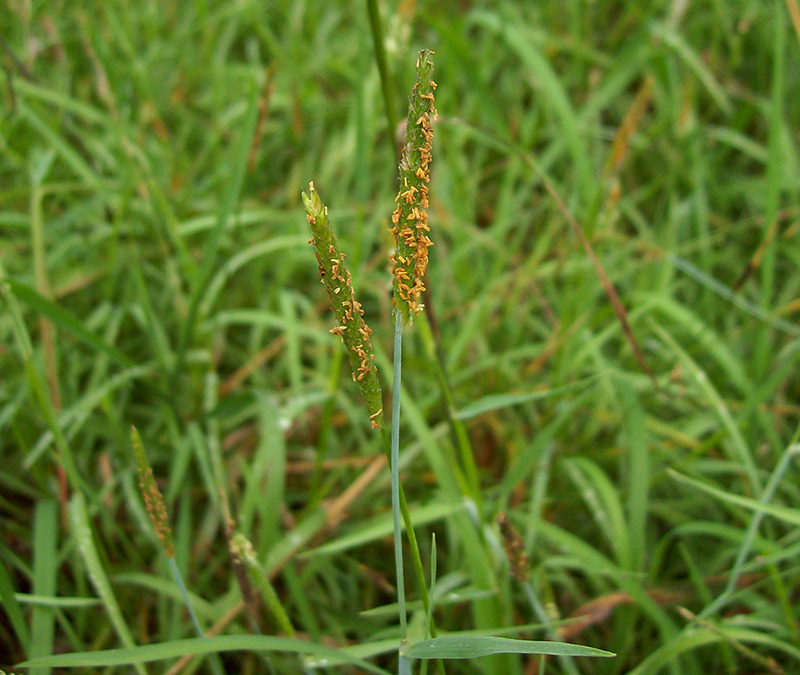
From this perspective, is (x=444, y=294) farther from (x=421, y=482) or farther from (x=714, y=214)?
(x=714, y=214)

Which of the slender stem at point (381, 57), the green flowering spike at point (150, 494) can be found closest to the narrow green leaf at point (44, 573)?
the green flowering spike at point (150, 494)

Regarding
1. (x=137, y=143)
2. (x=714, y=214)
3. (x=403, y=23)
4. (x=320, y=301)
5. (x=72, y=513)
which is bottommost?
(x=72, y=513)

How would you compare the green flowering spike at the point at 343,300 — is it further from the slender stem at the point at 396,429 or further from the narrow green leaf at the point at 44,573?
the narrow green leaf at the point at 44,573

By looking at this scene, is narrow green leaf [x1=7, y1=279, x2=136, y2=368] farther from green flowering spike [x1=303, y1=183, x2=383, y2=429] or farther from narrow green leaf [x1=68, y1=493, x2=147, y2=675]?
green flowering spike [x1=303, y1=183, x2=383, y2=429]

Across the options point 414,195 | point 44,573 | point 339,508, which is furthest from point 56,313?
point 414,195

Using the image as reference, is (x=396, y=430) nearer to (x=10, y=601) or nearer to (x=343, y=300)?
(x=343, y=300)

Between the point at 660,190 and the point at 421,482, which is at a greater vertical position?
the point at 660,190

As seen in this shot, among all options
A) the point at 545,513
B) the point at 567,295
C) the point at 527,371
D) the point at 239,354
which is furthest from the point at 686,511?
the point at 239,354
